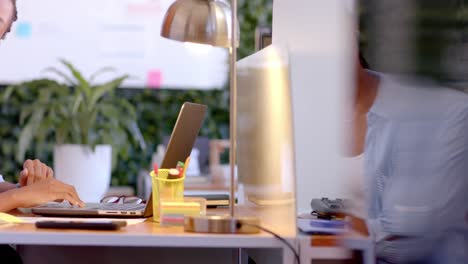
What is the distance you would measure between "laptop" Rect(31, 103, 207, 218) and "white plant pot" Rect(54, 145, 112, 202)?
2342 mm

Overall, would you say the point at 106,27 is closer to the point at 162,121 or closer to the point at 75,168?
the point at 162,121

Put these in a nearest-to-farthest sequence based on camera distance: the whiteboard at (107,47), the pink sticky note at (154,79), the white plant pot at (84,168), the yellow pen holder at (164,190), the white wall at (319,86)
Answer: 1. the white wall at (319,86)
2. the yellow pen holder at (164,190)
3. the white plant pot at (84,168)
4. the whiteboard at (107,47)
5. the pink sticky note at (154,79)

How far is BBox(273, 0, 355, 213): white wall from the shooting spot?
1.55m

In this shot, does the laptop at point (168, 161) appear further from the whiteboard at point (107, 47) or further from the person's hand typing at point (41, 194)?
the whiteboard at point (107, 47)

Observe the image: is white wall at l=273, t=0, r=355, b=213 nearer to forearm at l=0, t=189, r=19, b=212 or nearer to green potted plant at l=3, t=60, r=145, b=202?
forearm at l=0, t=189, r=19, b=212

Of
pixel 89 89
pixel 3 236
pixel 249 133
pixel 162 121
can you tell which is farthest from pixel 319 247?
pixel 162 121

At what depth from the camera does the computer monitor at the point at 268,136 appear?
1.42 meters

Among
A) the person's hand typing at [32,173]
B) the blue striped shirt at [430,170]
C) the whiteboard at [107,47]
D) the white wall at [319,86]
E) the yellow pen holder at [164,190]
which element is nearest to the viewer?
the blue striped shirt at [430,170]

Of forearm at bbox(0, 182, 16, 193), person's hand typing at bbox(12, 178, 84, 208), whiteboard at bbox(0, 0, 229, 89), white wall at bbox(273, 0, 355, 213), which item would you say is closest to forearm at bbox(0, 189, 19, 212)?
person's hand typing at bbox(12, 178, 84, 208)

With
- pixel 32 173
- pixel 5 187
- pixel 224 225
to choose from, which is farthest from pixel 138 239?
pixel 5 187

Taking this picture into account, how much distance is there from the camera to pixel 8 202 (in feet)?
6.05

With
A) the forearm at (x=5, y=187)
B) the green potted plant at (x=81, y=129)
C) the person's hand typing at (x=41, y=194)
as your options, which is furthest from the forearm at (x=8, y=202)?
the green potted plant at (x=81, y=129)

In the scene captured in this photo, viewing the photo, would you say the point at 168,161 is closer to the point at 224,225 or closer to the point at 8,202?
the point at 8,202

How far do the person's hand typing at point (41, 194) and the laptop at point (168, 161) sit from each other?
2 centimetres
